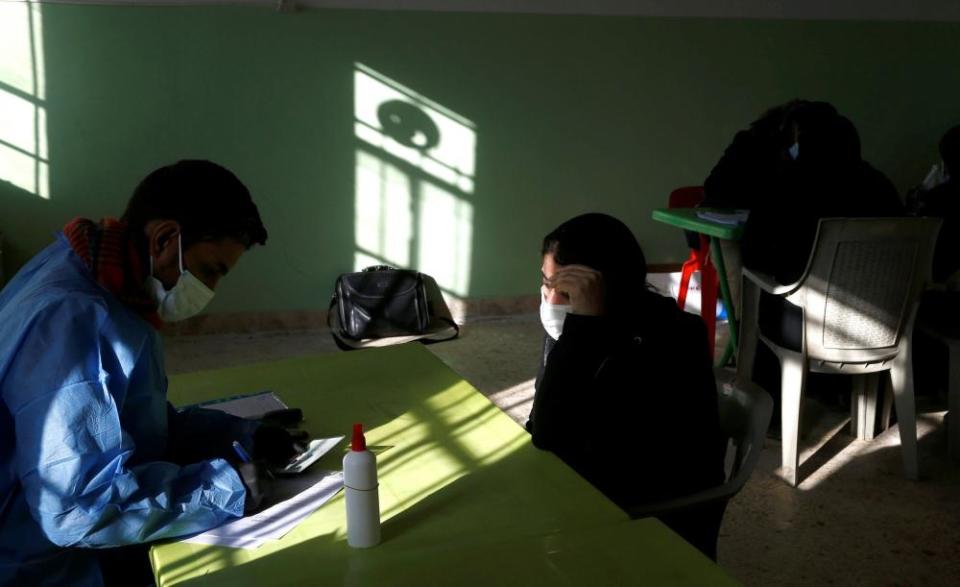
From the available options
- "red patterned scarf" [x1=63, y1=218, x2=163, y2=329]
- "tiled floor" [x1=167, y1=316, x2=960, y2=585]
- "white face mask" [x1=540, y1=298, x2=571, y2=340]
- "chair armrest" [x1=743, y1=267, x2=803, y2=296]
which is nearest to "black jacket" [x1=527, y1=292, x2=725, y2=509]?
"white face mask" [x1=540, y1=298, x2=571, y2=340]

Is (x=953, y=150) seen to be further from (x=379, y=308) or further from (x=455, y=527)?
(x=455, y=527)

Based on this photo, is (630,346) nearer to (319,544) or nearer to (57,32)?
(319,544)

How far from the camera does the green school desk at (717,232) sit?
134 inches

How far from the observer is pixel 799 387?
121 inches

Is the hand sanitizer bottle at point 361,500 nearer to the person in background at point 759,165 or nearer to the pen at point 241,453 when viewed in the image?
the pen at point 241,453

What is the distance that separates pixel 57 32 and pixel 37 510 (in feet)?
11.7

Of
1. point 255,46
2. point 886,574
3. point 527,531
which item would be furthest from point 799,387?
point 255,46

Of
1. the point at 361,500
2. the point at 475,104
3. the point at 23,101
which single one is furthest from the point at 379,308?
the point at 361,500

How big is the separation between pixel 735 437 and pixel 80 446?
47.3 inches

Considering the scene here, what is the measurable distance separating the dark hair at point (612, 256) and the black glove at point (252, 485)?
2.40ft

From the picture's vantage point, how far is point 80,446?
1292mm

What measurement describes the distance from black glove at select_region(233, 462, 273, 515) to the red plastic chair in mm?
2684

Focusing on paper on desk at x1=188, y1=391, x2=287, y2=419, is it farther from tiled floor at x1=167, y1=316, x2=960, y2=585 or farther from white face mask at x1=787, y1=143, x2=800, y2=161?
white face mask at x1=787, y1=143, x2=800, y2=161

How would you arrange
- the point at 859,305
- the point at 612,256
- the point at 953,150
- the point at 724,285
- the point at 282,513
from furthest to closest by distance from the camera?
the point at 953,150
the point at 724,285
the point at 859,305
the point at 612,256
the point at 282,513
